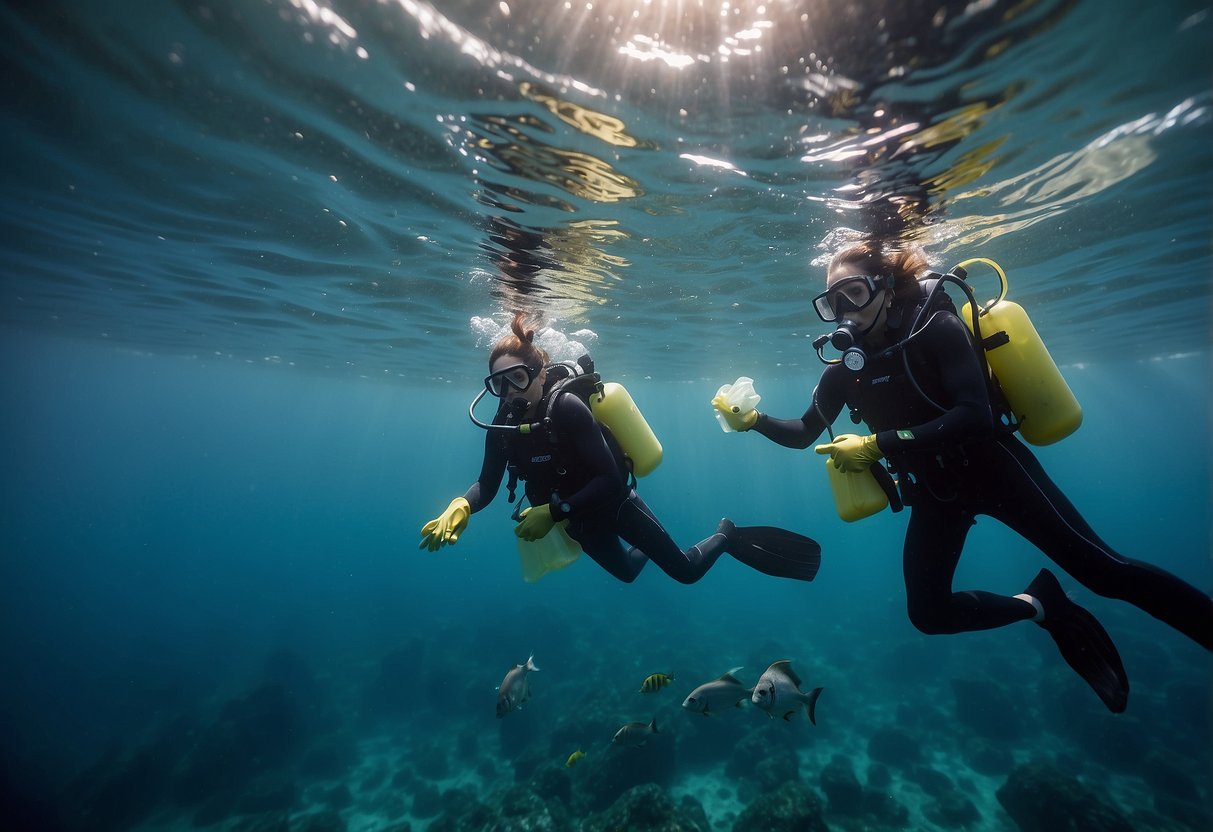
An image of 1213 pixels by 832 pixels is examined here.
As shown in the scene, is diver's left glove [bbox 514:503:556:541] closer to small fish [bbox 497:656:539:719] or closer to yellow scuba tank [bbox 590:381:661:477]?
yellow scuba tank [bbox 590:381:661:477]

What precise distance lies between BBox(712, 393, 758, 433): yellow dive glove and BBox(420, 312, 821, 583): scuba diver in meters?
1.32

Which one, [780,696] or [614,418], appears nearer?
[780,696]

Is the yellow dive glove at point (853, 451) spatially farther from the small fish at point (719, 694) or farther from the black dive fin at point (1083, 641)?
the small fish at point (719, 694)

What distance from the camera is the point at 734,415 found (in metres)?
Answer: 5.21

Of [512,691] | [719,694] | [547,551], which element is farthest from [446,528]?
[719,694]

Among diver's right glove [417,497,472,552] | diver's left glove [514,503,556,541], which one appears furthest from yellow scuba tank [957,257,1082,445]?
diver's right glove [417,497,472,552]

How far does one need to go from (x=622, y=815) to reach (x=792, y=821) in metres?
3.18

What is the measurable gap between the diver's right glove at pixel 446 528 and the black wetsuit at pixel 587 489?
1.21ft

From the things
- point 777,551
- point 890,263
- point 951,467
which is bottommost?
point 777,551

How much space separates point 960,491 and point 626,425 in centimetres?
331

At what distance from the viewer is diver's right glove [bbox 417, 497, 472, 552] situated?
4711 millimetres

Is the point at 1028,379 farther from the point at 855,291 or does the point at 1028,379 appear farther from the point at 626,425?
the point at 626,425

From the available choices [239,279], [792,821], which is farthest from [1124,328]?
[239,279]

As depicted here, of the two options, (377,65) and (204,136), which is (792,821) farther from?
(204,136)
